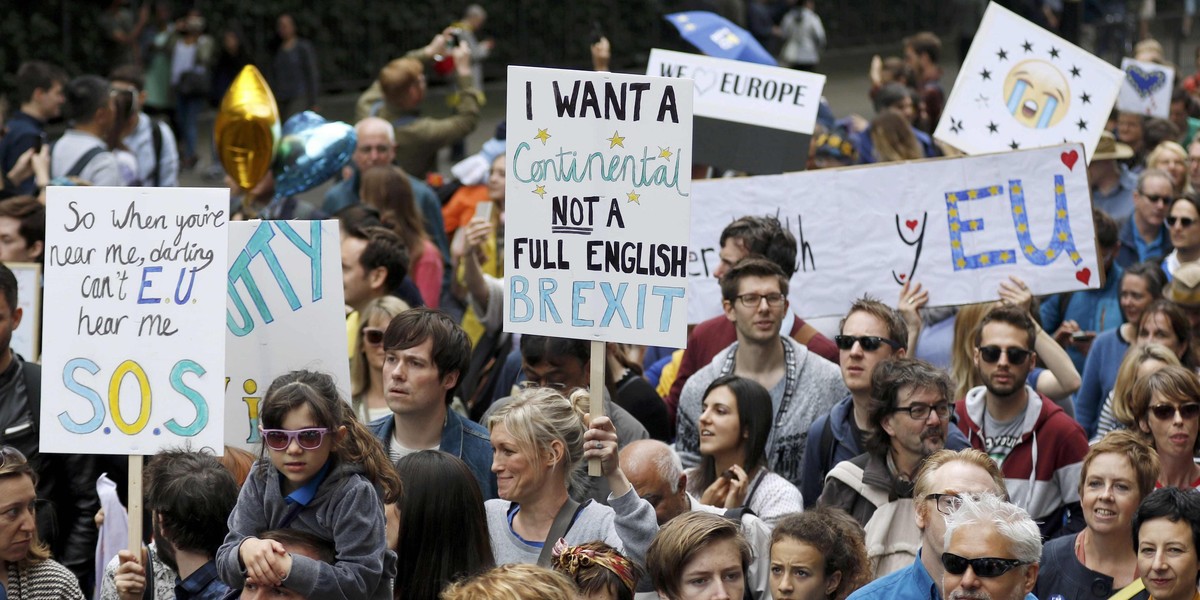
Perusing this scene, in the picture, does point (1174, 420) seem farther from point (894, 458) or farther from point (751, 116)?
point (751, 116)

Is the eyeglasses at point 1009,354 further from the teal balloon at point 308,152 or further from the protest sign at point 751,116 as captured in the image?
the teal balloon at point 308,152

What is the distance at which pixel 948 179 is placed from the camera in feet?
26.5

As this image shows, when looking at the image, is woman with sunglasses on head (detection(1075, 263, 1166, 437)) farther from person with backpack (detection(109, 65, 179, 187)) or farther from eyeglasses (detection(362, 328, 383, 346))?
person with backpack (detection(109, 65, 179, 187))

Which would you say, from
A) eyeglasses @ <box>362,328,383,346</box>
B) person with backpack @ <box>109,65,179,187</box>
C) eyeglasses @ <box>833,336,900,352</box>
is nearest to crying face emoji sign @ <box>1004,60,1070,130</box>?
eyeglasses @ <box>833,336,900,352</box>

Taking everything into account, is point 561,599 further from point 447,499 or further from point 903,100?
point 903,100

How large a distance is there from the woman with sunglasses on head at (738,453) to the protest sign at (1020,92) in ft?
11.0

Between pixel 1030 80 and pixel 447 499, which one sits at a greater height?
pixel 1030 80

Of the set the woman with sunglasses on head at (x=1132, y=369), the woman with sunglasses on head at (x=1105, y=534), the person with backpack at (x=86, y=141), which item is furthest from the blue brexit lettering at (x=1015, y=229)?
the person with backpack at (x=86, y=141)

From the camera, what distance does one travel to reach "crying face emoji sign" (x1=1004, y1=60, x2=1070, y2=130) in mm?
9180

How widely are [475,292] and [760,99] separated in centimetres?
257

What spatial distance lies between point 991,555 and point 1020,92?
535cm

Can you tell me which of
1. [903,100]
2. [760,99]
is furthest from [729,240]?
[903,100]

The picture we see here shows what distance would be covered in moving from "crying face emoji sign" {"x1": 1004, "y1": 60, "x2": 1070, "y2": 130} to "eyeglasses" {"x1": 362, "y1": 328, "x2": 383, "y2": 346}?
4.03 meters

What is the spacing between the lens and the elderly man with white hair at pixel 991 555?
4320 mm
